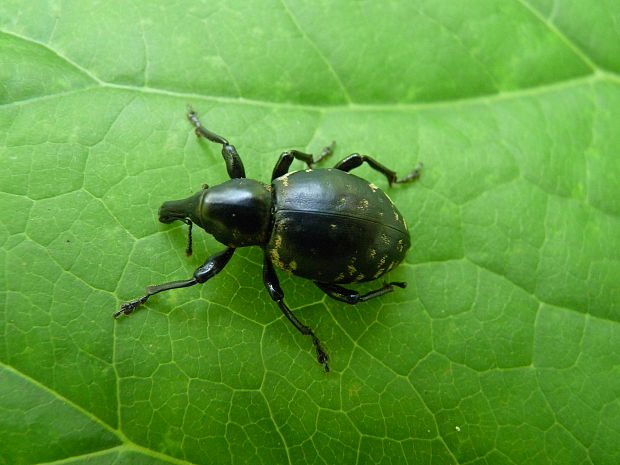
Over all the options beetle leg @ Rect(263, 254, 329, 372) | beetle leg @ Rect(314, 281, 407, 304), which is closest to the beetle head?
beetle leg @ Rect(263, 254, 329, 372)

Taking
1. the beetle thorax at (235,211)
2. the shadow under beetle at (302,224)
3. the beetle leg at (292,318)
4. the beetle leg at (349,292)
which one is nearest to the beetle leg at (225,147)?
the shadow under beetle at (302,224)

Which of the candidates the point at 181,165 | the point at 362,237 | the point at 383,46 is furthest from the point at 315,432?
the point at 383,46

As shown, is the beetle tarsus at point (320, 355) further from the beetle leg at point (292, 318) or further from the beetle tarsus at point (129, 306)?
the beetle tarsus at point (129, 306)

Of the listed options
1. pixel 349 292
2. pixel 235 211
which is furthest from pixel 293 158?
pixel 349 292

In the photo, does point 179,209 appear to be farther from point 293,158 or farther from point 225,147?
point 293,158

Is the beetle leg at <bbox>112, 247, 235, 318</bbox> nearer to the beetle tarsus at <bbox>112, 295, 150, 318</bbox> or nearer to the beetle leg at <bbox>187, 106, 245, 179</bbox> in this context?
the beetle tarsus at <bbox>112, 295, 150, 318</bbox>
